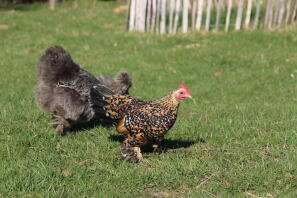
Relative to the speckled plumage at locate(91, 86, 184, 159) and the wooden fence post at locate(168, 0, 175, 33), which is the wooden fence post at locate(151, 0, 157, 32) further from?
the speckled plumage at locate(91, 86, 184, 159)

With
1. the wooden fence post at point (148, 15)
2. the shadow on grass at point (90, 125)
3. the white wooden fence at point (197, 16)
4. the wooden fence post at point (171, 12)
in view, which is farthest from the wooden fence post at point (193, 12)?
the shadow on grass at point (90, 125)

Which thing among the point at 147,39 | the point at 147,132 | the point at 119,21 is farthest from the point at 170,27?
the point at 147,132

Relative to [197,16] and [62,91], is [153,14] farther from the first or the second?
[62,91]

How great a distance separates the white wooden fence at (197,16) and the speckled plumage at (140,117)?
953 centimetres

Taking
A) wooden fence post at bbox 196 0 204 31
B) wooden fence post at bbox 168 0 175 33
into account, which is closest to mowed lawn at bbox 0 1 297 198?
wooden fence post at bbox 168 0 175 33

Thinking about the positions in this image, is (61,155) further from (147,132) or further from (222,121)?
(222,121)

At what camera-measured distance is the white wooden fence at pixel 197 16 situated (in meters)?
15.8

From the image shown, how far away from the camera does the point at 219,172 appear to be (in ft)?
19.7

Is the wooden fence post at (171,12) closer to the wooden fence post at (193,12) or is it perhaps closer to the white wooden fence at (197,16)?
the white wooden fence at (197,16)

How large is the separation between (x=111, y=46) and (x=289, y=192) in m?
10.9

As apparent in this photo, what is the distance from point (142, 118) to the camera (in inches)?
258

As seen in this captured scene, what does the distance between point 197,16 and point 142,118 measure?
33.3 ft

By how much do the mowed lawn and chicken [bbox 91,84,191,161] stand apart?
0.28 meters

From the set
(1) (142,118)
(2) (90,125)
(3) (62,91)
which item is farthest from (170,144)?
(3) (62,91)
